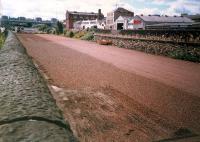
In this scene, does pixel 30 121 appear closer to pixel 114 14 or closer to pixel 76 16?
pixel 114 14

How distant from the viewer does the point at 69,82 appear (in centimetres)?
1205

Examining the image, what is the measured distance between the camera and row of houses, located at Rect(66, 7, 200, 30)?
66.0m

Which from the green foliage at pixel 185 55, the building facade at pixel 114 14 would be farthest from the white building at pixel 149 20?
the green foliage at pixel 185 55

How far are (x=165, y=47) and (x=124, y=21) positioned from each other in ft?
180

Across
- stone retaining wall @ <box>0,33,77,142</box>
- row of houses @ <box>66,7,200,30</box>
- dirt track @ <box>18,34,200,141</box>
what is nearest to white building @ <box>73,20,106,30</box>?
row of houses @ <box>66,7,200,30</box>

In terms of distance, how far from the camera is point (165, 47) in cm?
2553

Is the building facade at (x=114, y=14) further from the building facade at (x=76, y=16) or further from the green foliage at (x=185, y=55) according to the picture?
the green foliage at (x=185, y=55)

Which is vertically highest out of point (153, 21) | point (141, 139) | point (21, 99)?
point (153, 21)

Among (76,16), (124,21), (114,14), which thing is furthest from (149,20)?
(76,16)

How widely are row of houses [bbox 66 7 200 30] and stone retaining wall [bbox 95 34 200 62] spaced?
5.07 meters

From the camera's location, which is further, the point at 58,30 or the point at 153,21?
the point at 58,30

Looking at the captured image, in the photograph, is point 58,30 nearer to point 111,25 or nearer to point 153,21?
point 111,25

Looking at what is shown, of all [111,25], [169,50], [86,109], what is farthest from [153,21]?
[86,109]

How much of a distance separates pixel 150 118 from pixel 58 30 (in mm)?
85077
